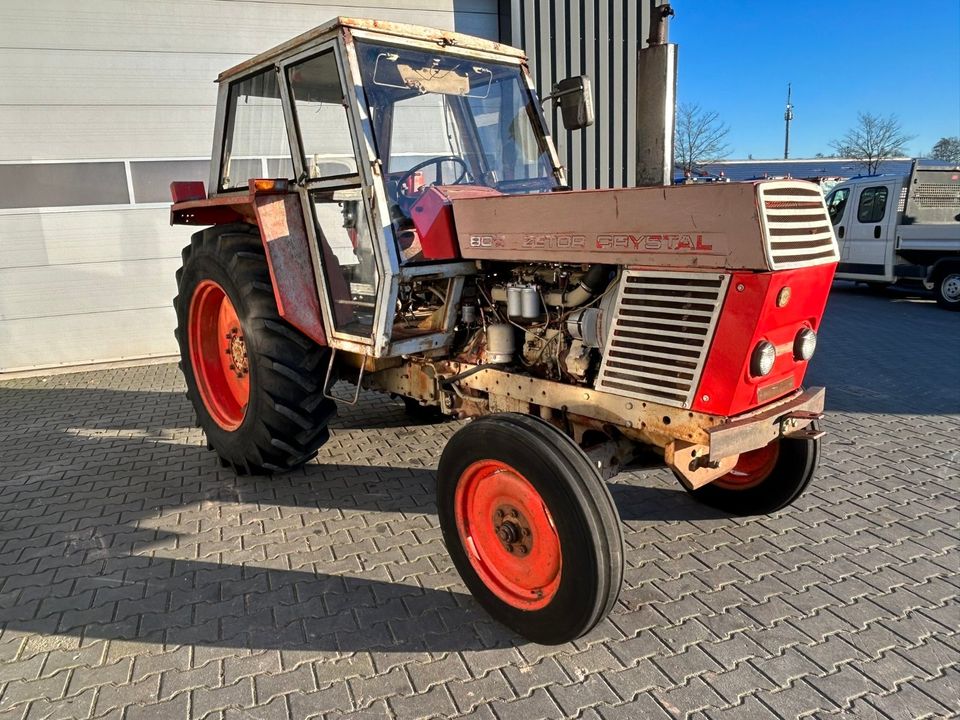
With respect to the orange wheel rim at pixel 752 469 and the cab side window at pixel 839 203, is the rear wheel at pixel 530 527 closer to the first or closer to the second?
the orange wheel rim at pixel 752 469

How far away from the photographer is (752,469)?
3271 millimetres

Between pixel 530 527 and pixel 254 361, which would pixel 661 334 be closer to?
pixel 530 527

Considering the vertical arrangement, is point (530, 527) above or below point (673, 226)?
below

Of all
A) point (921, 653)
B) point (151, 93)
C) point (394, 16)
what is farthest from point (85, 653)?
point (394, 16)

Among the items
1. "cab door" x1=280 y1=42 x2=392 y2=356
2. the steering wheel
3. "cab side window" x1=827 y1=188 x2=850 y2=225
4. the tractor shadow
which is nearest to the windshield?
the steering wheel

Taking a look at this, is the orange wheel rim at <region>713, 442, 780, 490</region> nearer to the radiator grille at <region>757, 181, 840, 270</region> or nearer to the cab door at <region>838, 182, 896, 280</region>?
the radiator grille at <region>757, 181, 840, 270</region>

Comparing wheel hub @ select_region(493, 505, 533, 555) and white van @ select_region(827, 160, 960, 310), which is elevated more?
white van @ select_region(827, 160, 960, 310)

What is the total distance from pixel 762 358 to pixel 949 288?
31.3 ft

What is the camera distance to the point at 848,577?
110 inches

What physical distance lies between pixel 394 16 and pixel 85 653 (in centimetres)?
701

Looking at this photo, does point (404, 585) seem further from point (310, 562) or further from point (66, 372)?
point (66, 372)

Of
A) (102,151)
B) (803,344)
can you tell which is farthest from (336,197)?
(102,151)

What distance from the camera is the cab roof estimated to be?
2.93 m

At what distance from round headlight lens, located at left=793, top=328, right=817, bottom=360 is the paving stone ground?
99 centimetres
